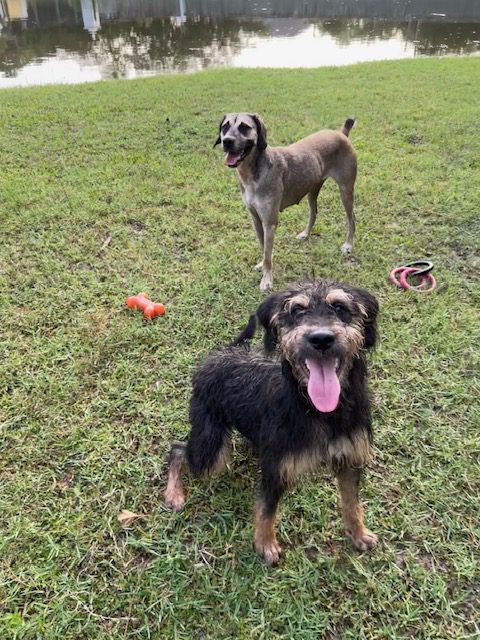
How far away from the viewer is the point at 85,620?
2363mm

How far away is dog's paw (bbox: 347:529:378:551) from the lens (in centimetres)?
262

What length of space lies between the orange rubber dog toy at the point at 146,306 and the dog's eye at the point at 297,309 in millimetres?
2258

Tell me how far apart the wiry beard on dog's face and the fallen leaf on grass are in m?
1.39

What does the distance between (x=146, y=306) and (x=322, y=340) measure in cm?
257

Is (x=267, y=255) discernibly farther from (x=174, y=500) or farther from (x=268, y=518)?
(x=268, y=518)

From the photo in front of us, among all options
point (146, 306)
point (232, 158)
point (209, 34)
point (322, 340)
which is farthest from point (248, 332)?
point (209, 34)

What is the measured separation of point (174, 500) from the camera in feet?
9.29

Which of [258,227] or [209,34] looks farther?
[209,34]

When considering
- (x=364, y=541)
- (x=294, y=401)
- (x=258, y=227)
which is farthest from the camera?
(x=258, y=227)

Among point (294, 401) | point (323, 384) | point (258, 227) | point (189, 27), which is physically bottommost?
point (258, 227)

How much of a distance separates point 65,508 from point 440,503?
7.29 feet

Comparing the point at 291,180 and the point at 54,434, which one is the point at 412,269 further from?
the point at 54,434

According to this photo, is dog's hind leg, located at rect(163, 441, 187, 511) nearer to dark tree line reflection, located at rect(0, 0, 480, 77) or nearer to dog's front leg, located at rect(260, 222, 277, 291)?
dog's front leg, located at rect(260, 222, 277, 291)

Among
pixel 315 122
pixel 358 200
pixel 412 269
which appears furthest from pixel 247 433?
pixel 315 122
